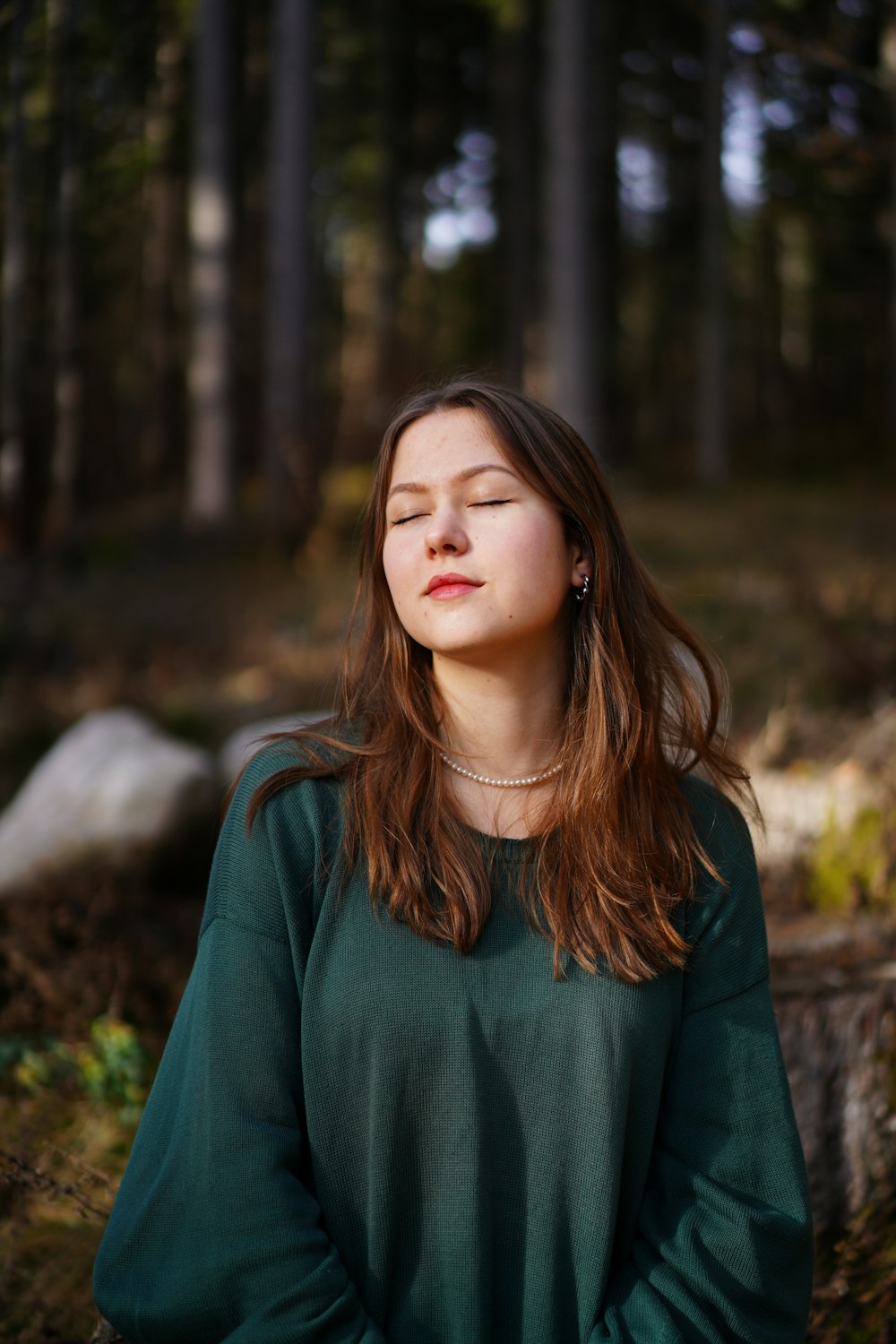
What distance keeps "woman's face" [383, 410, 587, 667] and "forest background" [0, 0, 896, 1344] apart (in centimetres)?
56

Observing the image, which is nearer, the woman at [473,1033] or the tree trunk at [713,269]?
the woman at [473,1033]

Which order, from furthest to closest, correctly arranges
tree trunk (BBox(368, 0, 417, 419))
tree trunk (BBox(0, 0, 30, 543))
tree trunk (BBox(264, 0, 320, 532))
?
1. tree trunk (BBox(368, 0, 417, 419))
2. tree trunk (BBox(264, 0, 320, 532))
3. tree trunk (BBox(0, 0, 30, 543))

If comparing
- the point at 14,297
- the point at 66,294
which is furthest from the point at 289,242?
the point at 14,297

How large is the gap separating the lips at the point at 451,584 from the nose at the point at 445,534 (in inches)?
1.6

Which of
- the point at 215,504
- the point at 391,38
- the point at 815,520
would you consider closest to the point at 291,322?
the point at 215,504

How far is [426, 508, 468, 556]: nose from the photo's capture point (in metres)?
1.89

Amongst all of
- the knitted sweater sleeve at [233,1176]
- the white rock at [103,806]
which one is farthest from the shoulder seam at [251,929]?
the white rock at [103,806]

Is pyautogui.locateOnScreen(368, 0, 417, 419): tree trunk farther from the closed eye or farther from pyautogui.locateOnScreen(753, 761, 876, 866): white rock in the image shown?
the closed eye

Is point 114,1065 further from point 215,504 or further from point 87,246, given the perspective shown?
point 215,504

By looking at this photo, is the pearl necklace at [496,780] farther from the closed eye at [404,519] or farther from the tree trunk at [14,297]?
the tree trunk at [14,297]

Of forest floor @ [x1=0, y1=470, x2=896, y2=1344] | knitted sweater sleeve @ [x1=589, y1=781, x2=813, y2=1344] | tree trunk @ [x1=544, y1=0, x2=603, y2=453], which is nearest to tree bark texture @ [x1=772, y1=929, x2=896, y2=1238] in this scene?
forest floor @ [x1=0, y1=470, x2=896, y2=1344]

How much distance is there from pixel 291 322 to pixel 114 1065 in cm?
931

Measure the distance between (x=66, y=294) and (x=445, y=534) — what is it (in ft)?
25.1

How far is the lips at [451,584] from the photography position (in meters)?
1.90
